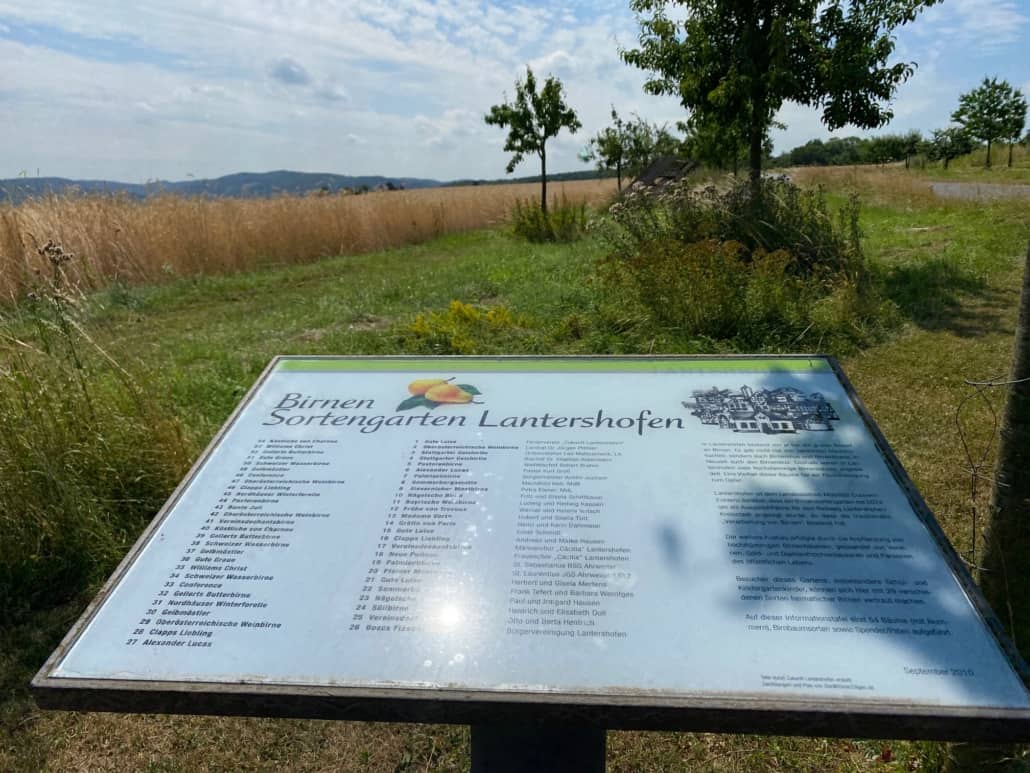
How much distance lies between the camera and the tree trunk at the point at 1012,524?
1.72 meters

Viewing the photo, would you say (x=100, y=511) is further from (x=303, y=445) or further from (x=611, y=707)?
(x=611, y=707)

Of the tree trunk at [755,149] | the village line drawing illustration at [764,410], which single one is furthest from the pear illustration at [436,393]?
Result: the tree trunk at [755,149]

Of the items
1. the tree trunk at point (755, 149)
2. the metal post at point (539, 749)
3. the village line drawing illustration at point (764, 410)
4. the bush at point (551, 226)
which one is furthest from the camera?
the bush at point (551, 226)

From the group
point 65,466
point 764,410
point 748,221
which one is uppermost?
point 748,221

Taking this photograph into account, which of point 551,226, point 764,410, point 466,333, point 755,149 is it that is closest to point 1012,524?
point 764,410

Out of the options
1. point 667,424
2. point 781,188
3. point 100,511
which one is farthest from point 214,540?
point 781,188

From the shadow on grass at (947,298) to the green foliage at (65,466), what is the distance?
6.24m

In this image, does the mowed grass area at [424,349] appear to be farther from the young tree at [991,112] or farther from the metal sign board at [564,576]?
the young tree at [991,112]

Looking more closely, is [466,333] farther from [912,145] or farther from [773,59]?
[912,145]

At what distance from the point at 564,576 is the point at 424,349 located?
4475 mm

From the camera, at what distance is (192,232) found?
1117 centimetres

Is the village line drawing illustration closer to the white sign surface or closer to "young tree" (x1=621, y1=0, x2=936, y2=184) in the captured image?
the white sign surface

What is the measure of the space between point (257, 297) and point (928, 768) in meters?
9.23

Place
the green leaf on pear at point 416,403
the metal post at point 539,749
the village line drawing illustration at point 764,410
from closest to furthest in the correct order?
the metal post at point 539,749, the village line drawing illustration at point 764,410, the green leaf on pear at point 416,403
